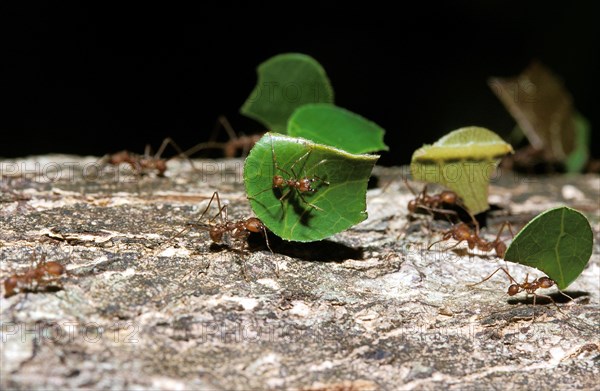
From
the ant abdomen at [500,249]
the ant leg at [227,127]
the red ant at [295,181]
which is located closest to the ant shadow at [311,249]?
the red ant at [295,181]

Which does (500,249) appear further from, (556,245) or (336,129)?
(336,129)

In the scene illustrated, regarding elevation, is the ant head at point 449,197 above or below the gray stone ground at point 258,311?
above

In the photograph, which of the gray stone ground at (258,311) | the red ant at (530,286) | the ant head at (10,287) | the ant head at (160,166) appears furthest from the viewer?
the ant head at (160,166)

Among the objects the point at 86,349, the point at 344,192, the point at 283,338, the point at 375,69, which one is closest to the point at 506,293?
the point at 344,192

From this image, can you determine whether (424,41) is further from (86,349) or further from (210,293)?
(86,349)

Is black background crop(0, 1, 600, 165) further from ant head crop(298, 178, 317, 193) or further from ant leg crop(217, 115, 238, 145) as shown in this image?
ant head crop(298, 178, 317, 193)

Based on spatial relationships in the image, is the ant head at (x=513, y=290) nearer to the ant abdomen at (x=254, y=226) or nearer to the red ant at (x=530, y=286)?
the red ant at (x=530, y=286)

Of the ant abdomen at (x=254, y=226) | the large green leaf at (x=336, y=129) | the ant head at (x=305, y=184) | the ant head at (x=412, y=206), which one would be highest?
the large green leaf at (x=336, y=129)

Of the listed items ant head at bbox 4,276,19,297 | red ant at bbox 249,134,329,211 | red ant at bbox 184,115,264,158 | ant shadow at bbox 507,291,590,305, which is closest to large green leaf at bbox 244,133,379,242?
red ant at bbox 249,134,329,211
